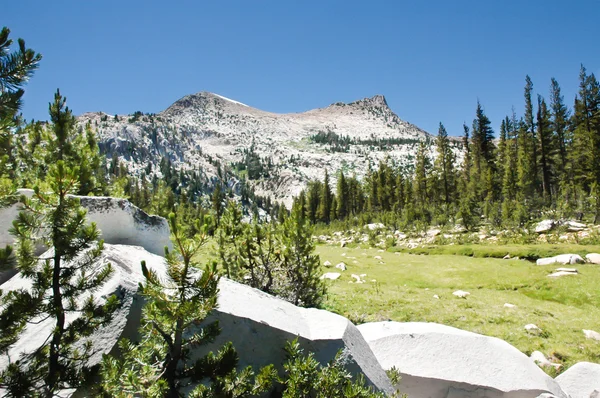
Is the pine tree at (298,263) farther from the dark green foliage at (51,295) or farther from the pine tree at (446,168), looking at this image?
the pine tree at (446,168)

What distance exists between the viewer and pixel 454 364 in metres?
7.10

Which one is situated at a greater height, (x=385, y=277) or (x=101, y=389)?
(x=101, y=389)

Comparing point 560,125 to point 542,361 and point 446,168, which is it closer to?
point 446,168

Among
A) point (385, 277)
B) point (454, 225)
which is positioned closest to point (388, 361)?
point (385, 277)

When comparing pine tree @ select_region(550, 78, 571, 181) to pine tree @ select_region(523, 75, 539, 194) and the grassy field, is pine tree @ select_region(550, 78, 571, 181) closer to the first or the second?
pine tree @ select_region(523, 75, 539, 194)

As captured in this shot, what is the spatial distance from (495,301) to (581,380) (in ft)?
27.2

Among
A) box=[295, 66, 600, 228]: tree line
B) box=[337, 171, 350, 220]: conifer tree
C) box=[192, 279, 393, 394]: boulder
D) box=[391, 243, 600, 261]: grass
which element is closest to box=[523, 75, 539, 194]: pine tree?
box=[295, 66, 600, 228]: tree line

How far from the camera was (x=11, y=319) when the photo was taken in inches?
129

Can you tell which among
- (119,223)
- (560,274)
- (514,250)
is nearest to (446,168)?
(514,250)

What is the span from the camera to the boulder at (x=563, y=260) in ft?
70.3

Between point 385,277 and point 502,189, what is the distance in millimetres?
46823

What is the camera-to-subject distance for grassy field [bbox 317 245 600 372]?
1098cm

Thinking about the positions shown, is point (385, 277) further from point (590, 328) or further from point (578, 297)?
point (590, 328)

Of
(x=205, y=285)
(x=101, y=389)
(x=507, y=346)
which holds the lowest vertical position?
(x=507, y=346)
